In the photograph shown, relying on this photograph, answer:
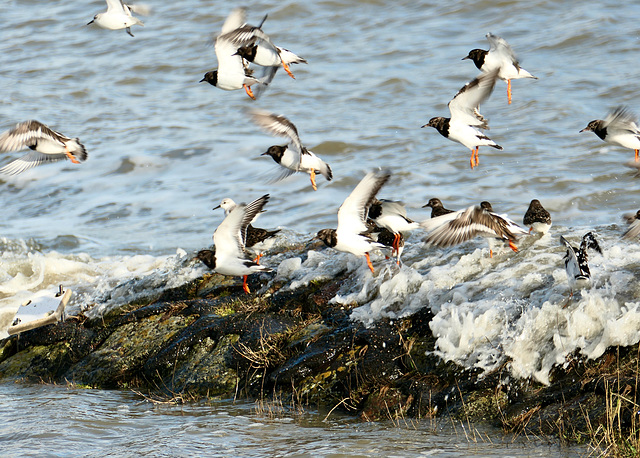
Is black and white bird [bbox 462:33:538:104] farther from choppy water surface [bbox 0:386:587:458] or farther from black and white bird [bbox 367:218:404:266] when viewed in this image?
choppy water surface [bbox 0:386:587:458]

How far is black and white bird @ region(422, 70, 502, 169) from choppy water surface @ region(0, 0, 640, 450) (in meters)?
1.53

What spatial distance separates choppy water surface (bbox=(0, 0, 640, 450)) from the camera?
6.43 meters

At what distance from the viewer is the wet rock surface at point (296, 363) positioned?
529 centimetres

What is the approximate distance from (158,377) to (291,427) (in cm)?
176

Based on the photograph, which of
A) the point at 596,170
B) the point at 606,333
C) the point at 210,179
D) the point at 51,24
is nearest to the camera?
the point at 606,333

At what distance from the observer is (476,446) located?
4.99 metres

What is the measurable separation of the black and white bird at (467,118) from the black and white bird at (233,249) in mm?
2617

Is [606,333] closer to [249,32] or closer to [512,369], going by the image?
[512,369]

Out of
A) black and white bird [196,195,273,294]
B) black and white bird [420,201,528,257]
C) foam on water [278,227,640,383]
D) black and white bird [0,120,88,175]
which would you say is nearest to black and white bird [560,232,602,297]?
foam on water [278,227,640,383]

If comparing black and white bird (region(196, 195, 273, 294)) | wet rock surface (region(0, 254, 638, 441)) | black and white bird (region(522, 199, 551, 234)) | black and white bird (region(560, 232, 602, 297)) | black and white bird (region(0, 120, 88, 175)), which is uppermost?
black and white bird (region(0, 120, 88, 175))

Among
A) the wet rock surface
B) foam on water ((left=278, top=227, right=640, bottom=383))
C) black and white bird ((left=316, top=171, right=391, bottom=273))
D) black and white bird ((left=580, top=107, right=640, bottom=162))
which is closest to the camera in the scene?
the wet rock surface

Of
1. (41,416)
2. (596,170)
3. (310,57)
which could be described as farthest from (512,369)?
(310,57)

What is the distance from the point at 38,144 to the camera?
31.2ft

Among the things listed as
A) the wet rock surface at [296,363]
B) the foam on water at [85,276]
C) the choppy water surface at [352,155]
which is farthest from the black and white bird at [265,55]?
the wet rock surface at [296,363]
